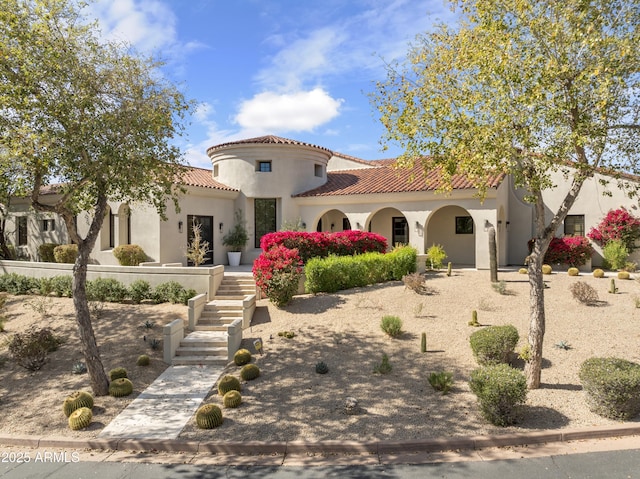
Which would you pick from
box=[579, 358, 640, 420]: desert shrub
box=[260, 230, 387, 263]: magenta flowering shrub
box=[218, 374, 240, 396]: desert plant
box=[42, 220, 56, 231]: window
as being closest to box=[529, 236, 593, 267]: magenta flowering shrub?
box=[260, 230, 387, 263]: magenta flowering shrub

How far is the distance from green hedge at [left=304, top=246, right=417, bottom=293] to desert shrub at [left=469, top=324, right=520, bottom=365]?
596 centimetres

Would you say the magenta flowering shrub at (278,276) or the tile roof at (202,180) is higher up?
the tile roof at (202,180)

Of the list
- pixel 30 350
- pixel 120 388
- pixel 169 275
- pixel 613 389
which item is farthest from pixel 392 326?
pixel 30 350

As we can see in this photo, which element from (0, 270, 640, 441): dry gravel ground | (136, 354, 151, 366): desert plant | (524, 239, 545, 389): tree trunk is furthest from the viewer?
(136, 354, 151, 366): desert plant

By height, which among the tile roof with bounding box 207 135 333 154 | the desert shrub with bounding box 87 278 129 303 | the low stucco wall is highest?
the tile roof with bounding box 207 135 333 154

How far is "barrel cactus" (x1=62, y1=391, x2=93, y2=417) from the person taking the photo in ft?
25.6

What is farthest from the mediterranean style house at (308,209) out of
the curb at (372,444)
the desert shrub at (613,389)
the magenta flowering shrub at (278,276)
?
the curb at (372,444)

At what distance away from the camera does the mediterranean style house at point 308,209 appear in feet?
59.9

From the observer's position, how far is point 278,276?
12.7 m

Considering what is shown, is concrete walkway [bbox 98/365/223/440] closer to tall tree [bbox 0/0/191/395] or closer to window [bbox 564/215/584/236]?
tall tree [bbox 0/0/191/395]

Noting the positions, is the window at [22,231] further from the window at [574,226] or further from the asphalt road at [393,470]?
the window at [574,226]

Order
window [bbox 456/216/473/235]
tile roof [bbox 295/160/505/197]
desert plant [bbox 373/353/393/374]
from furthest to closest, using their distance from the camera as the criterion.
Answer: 1. window [bbox 456/216/473/235]
2. tile roof [bbox 295/160/505/197]
3. desert plant [bbox 373/353/393/374]

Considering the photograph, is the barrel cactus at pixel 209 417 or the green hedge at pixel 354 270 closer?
the barrel cactus at pixel 209 417

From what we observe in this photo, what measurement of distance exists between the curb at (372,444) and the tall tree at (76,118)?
312cm
